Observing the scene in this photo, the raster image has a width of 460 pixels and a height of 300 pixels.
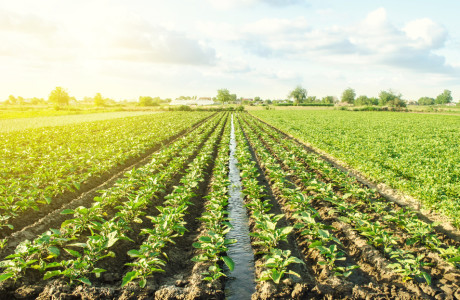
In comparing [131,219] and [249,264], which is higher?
[131,219]

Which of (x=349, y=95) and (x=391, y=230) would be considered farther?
(x=349, y=95)

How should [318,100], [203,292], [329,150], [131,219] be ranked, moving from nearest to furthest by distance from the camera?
[203,292] < [131,219] < [329,150] < [318,100]

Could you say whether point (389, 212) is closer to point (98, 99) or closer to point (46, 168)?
point (46, 168)

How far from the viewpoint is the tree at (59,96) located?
103m

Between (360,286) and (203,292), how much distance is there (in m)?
2.19

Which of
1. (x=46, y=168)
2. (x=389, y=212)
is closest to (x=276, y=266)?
(x=389, y=212)

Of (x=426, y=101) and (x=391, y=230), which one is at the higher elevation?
(x=426, y=101)

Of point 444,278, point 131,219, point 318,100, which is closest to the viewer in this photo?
point 444,278

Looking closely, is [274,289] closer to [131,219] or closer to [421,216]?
[131,219]

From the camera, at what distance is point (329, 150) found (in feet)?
47.5

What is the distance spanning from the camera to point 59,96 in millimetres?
103812

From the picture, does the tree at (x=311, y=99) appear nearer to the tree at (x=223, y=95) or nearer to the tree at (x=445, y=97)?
the tree at (x=223, y=95)

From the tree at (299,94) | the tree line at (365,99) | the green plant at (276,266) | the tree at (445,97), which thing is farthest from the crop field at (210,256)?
the tree at (445,97)

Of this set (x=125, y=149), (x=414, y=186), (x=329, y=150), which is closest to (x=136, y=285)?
(x=414, y=186)
